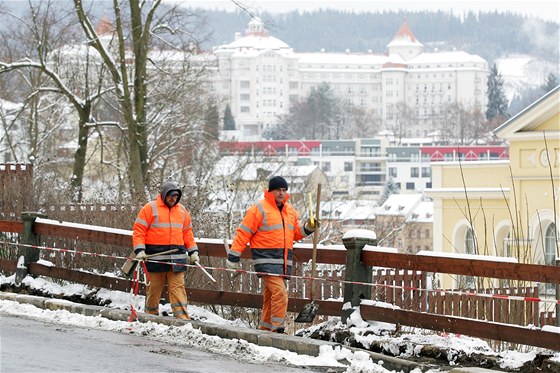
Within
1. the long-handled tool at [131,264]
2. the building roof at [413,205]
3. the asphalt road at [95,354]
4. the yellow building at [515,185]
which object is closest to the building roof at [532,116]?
the yellow building at [515,185]

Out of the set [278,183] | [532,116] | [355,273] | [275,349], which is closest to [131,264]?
[278,183]

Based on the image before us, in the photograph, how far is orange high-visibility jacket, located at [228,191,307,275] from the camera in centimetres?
1473

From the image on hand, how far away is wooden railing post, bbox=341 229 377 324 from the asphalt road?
6.36ft

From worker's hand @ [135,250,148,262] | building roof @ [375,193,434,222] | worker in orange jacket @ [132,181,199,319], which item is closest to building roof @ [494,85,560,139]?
worker in orange jacket @ [132,181,199,319]

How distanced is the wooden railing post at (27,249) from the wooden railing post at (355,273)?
18.8 ft

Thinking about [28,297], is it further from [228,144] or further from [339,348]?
[228,144]

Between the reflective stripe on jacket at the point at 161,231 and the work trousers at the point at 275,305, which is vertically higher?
the reflective stripe on jacket at the point at 161,231

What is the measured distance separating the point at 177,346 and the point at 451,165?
37.2 metres

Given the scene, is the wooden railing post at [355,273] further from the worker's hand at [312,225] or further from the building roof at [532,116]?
the building roof at [532,116]

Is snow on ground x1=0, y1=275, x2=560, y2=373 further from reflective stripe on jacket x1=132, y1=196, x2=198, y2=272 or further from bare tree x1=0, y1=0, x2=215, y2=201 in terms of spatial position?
bare tree x1=0, y1=0, x2=215, y2=201

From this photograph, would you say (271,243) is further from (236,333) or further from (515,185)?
(515,185)

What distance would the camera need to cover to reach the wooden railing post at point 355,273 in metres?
14.4

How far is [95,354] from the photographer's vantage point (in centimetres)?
1243

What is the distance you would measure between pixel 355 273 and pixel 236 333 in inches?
56.8
